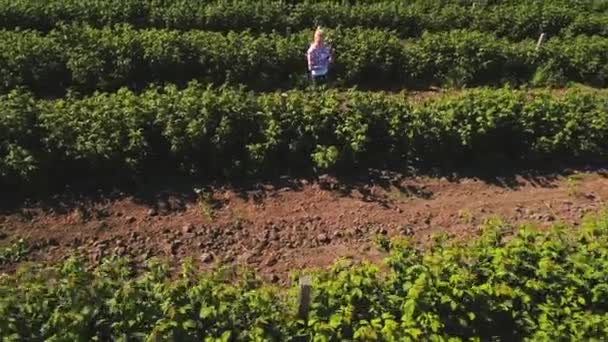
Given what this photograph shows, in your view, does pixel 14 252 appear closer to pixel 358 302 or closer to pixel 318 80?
pixel 358 302

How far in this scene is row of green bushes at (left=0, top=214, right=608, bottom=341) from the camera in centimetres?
588

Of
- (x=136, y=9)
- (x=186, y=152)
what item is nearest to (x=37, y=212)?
(x=186, y=152)

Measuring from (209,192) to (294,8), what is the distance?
23.7 feet

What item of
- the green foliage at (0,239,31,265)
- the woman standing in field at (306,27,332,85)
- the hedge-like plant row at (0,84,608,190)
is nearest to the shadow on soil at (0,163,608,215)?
the hedge-like plant row at (0,84,608,190)

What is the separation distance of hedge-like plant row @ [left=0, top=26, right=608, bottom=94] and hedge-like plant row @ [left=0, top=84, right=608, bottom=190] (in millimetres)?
2000

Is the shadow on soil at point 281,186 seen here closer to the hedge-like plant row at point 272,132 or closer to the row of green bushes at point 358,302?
the hedge-like plant row at point 272,132

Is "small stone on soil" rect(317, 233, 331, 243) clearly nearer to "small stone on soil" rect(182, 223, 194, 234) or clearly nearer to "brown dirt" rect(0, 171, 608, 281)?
"brown dirt" rect(0, 171, 608, 281)

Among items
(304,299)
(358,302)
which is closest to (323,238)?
(358,302)

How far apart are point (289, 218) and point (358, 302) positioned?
2928mm

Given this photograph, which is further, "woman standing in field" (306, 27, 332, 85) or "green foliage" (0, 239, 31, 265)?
"woman standing in field" (306, 27, 332, 85)

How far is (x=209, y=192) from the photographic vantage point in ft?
31.6

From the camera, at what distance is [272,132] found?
32.6 feet

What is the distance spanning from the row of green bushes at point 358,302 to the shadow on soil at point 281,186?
8.03 feet

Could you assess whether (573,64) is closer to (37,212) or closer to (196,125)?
(196,125)
